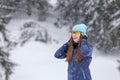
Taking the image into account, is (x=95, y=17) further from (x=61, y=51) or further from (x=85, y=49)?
(x=85, y=49)

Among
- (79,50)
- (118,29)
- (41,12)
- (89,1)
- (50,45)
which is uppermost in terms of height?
(41,12)

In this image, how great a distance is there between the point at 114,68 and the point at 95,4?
351 cm

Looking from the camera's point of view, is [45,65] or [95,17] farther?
[95,17]

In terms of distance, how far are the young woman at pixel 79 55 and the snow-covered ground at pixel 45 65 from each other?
6997mm

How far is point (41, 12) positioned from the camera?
2245 cm

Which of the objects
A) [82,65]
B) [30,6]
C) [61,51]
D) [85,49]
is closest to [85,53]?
[85,49]

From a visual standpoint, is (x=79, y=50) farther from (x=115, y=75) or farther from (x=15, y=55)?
(x=15, y=55)

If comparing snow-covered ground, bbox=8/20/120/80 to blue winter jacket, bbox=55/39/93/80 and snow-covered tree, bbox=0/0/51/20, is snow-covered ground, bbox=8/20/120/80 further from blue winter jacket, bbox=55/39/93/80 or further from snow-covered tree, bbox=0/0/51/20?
blue winter jacket, bbox=55/39/93/80

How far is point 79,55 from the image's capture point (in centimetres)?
775

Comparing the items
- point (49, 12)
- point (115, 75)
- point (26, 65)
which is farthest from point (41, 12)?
point (115, 75)

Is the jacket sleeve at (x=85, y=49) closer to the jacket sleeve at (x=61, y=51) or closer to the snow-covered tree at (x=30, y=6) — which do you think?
the jacket sleeve at (x=61, y=51)

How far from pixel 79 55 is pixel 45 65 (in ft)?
29.8

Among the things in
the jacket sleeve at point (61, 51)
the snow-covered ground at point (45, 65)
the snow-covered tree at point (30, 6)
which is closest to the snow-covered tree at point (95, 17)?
the snow-covered ground at point (45, 65)

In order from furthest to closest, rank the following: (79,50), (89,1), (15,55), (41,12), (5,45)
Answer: (41,12) < (89,1) < (15,55) < (5,45) < (79,50)
